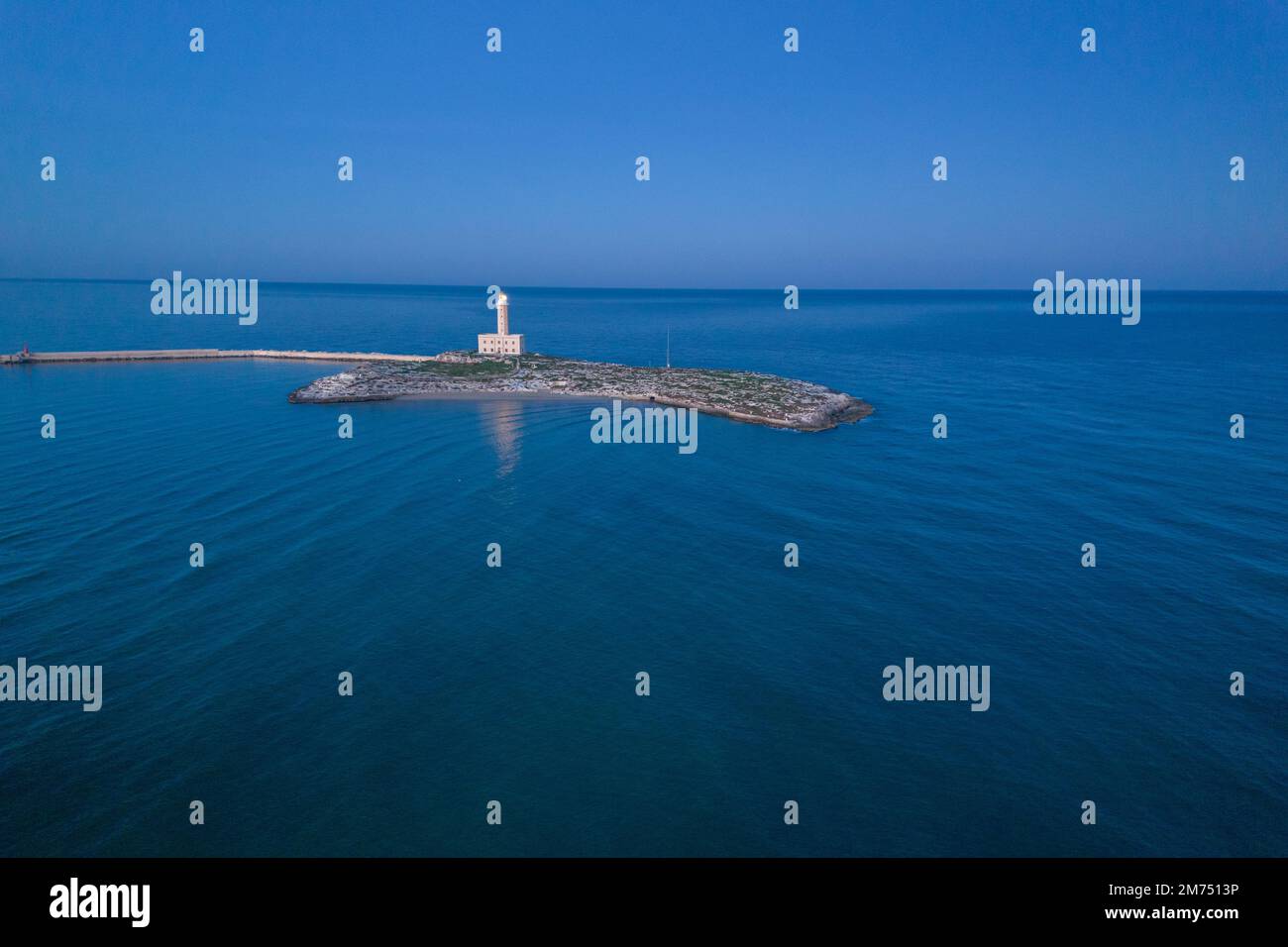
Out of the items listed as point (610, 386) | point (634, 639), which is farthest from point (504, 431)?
point (634, 639)

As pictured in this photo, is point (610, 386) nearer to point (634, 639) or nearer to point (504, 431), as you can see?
point (504, 431)

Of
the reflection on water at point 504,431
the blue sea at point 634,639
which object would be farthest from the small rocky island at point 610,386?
the blue sea at point 634,639

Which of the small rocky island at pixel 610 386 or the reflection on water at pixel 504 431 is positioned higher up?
the small rocky island at pixel 610 386

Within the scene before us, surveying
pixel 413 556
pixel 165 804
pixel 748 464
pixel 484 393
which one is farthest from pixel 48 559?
pixel 484 393

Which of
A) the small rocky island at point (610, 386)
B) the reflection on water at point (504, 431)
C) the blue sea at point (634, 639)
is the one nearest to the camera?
the blue sea at point (634, 639)

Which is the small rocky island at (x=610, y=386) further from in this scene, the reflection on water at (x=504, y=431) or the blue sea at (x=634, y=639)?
the blue sea at (x=634, y=639)

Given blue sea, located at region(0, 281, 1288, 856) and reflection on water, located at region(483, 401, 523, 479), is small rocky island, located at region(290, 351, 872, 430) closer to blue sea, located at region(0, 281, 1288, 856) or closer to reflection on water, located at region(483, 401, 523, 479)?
reflection on water, located at region(483, 401, 523, 479)

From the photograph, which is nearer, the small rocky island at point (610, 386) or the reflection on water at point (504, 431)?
the reflection on water at point (504, 431)

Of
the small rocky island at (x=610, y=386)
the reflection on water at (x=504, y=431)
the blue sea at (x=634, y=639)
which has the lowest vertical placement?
the blue sea at (x=634, y=639)

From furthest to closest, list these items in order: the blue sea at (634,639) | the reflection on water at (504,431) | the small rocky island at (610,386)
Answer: the small rocky island at (610,386), the reflection on water at (504,431), the blue sea at (634,639)
